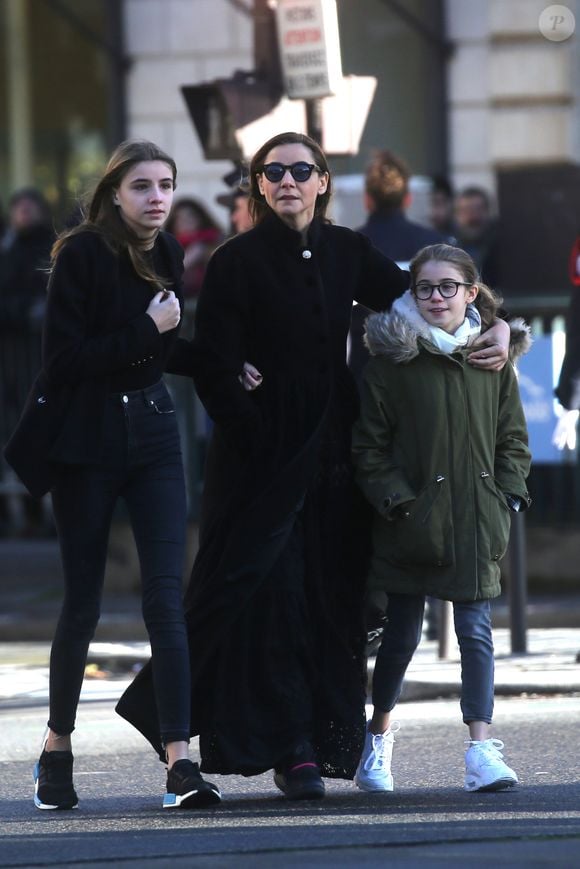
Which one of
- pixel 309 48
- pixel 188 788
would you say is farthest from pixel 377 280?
pixel 309 48

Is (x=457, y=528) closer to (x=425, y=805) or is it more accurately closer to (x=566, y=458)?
(x=425, y=805)

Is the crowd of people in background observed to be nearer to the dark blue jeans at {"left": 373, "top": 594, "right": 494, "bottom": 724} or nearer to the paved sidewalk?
the paved sidewalk

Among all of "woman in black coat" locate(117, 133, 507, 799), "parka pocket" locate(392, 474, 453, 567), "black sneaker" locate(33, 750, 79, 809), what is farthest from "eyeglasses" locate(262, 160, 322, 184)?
"black sneaker" locate(33, 750, 79, 809)

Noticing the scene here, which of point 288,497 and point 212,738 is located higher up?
point 288,497

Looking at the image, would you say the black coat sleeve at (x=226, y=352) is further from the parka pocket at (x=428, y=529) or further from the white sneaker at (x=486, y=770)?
the white sneaker at (x=486, y=770)

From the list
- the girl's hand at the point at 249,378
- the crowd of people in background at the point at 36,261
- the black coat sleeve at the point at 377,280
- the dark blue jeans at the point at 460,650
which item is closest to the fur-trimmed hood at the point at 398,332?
the black coat sleeve at the point at 377,280

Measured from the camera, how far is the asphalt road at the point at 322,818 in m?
5.21

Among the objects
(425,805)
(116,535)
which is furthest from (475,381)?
(116,535)

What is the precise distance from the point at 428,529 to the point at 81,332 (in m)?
1.15

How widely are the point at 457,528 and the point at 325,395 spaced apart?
0.55 metres

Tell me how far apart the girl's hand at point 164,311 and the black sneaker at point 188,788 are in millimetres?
1227

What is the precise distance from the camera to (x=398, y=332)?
6.19 metres

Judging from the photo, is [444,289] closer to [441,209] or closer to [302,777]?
[302,777]

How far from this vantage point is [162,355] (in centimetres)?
609
